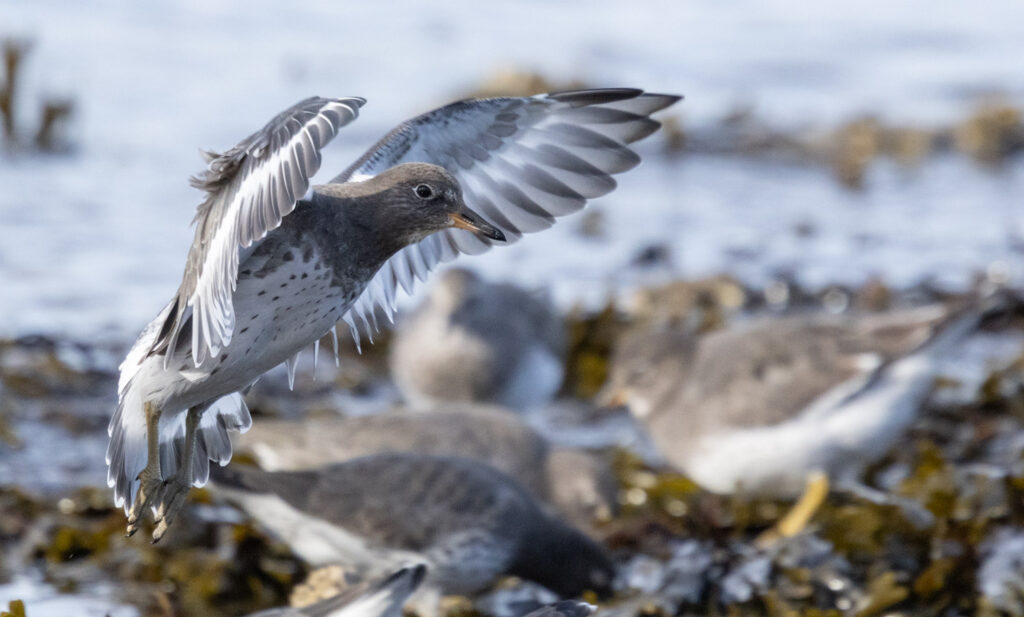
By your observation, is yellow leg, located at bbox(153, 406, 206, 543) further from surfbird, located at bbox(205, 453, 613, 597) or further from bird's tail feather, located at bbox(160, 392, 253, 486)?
surfbird, located at bbox(205, 453, 613, 597)

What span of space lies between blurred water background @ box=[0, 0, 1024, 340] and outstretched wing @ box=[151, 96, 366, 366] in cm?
382

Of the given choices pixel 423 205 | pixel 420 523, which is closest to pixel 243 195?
pixel 423 205

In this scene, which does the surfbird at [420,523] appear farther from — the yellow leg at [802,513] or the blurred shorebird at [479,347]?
the blurred shorebird at [479,347]

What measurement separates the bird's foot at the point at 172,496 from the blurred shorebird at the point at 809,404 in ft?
7.48

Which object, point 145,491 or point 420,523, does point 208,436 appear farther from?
point 420,523

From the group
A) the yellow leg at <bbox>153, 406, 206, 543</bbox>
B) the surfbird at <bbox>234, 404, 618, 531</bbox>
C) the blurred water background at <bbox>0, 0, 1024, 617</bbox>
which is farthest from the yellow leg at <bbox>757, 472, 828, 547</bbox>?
the yellow leg at <bbox>153, 406, 206, 543</bbox>

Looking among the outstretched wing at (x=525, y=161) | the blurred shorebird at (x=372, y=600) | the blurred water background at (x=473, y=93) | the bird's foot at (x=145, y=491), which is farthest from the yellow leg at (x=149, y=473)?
the blurred water background at (x=473, y=93)

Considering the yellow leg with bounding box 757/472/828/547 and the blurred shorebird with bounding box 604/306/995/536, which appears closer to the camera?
the yellow leg with bounding box 757/472/828/547

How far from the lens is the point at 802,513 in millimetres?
5086

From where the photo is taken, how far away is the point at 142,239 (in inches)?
320

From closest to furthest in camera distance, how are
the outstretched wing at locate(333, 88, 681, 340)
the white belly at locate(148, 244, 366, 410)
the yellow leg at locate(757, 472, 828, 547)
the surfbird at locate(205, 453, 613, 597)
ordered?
the white belly at locate(148, 244, 366, 410) → the outstretched wing at locate(333, 88, 681, 340) → the surfbird at locate(205, 453, 613, 597) → the yellow leg at locate(757, 472, 828, 547)

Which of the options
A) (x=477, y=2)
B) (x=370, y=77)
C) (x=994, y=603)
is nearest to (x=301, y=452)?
(x=994, y=603)

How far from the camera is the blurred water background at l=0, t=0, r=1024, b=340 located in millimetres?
8133

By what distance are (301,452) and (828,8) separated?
39.4 feet
